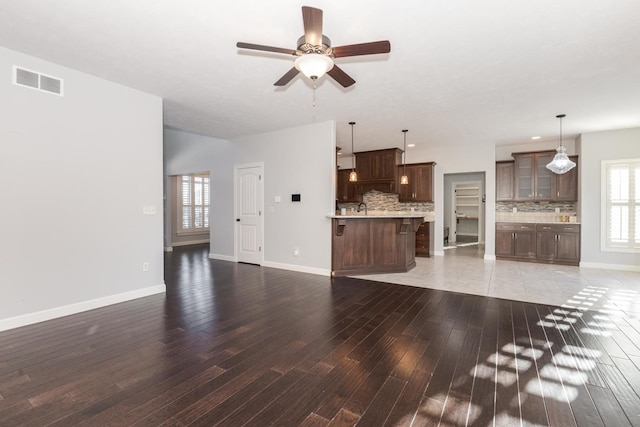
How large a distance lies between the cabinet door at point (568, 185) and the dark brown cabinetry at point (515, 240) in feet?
3.09

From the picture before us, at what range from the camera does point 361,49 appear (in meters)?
2.34

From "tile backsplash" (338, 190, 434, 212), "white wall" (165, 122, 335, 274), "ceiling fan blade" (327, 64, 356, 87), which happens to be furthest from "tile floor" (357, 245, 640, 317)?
"ceiling fan blade" (327, 64, 356, 87)

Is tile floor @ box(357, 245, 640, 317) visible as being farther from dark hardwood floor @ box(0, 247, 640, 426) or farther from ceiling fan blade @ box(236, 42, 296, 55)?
ceiling fan blade @ box(236, 42, 296, 55)

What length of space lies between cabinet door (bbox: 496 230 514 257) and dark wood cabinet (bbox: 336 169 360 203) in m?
3.70

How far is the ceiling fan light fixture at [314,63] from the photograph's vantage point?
2.35m

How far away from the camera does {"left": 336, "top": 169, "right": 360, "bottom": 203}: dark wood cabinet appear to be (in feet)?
28.7

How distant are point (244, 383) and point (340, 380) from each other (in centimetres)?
67

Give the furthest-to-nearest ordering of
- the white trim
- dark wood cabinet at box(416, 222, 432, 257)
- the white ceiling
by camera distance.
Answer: the white trim < dark wood cabinet at box(416, 222, 432, 257) < the white ceiling

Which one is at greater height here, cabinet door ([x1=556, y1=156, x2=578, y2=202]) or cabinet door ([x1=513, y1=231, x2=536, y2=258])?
cabinet door ([x1=556, y1=156, x2=578, y2=202])

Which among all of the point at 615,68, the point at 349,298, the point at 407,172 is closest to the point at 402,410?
the point at 349,298

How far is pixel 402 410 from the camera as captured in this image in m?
1.82

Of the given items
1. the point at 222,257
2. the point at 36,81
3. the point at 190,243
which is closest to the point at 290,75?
the point at 36,81

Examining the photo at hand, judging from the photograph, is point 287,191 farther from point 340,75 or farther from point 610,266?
point 610,266

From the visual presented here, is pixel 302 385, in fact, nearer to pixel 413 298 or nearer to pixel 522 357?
pixel 522 357
